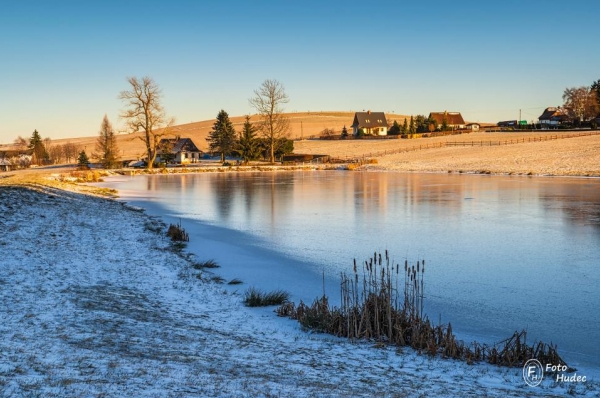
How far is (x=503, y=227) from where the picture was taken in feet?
56.0

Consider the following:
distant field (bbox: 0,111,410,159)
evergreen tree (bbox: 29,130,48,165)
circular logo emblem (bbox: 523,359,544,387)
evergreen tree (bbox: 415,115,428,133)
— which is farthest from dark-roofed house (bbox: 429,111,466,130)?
circular logo emblem (bbox: 523,359,544,387)

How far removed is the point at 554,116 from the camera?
129 metres

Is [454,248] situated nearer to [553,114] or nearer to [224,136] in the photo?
[224,136]

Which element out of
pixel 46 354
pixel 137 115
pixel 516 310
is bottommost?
pixel 516 310

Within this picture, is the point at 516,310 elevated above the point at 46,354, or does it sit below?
below

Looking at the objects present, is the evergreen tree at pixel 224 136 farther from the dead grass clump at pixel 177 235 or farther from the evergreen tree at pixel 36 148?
the dead grass clump at pixel 177 235

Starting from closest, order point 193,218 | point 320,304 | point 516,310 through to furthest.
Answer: point 320,304
point 516,310
point 193,218

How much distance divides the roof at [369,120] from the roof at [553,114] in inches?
1641

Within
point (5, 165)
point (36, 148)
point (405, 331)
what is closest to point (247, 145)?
point (5, 165)

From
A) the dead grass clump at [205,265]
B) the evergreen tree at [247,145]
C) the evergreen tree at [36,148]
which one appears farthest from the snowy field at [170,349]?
the evergreen tree at [36,148]

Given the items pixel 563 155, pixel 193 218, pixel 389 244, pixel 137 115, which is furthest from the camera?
pixel 137 115

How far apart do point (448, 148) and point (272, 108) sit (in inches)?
1032

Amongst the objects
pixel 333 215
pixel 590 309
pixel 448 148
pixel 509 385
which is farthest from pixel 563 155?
pixel 509 385

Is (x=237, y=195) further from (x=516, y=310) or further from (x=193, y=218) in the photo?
(x=516, y=310)
